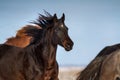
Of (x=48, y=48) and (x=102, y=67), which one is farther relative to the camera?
(x=48, y=48)

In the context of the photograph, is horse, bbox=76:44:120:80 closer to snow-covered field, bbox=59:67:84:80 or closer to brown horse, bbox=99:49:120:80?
brown horse, bbox=99:49:120:80

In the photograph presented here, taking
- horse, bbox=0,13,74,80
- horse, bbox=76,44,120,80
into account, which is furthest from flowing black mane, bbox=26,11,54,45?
horse, bbox=76,44,120,80

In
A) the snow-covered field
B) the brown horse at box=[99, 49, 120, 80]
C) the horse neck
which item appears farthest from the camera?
the snow-covered field

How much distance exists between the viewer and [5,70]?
8312 mm

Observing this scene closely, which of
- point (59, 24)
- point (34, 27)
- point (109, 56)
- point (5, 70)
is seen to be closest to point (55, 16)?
point (59, 24)

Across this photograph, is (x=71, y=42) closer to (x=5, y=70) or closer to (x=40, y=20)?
(x=40, y=20)

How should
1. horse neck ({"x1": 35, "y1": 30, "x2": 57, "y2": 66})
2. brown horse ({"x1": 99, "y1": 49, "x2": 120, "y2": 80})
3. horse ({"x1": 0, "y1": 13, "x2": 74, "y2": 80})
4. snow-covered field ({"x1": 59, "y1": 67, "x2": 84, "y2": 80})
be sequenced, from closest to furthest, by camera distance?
1. brown horse ({"x1": 99, "y1": 49, "x2": 120, "y2": 80})
2. horse ({"x1": 0, "y1": 13, "x2": 74, "y2": 80})
3. horse neck ({"x1": 35, "y1": 30, "x2": 57, "y2": 66})
4. snow-covered field ({"x1": 59, "y1": 67, "x2": 84, "y2": 80})

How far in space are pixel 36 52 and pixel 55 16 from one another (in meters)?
0.84

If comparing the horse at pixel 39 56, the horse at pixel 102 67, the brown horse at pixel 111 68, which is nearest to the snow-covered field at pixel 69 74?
the horse at pixel 39 56

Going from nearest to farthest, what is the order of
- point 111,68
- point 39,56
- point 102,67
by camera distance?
point 111,68 → point 102,67 → point 39,56

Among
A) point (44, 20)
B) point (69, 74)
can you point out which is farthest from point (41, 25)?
point (69, 74)

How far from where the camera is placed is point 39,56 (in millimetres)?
8164

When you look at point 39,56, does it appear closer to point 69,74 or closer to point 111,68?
point 111,68

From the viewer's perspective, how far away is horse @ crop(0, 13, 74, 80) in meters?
8.03
